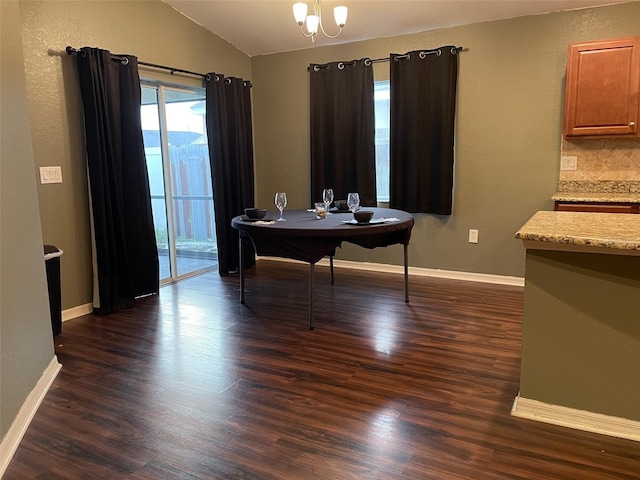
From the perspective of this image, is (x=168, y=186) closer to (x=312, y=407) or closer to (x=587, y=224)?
(x=312, y=407)

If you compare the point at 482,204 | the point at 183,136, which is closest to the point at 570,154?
the point at 482,204

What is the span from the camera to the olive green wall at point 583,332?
6.20 ft

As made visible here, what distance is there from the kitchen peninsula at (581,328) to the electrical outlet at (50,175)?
3100 mm

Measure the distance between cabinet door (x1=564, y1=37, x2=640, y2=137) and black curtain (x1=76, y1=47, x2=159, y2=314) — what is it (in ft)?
10.9

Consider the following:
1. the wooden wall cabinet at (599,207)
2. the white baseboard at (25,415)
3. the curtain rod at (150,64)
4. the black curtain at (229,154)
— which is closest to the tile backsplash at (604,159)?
the wooden wall cabinet at (599,207)

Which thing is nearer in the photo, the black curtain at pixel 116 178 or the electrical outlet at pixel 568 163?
the black curtain at pixel 116 178

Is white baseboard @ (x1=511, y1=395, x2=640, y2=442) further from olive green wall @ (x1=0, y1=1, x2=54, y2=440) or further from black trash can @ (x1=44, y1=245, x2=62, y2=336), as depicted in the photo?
black trash can @ (x1=44, y1=245, x2=62, y2=336)

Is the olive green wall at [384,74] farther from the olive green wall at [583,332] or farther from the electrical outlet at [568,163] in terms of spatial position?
the olive green wall at [583,332]

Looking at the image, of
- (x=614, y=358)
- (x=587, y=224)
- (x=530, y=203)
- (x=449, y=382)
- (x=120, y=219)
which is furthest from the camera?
(x=530, y=203)

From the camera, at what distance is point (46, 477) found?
1.77m

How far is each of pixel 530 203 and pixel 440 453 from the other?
2.90 m

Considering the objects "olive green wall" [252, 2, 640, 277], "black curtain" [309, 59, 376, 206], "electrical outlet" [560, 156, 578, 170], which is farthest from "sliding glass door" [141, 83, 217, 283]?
"electrical outlet" [560, 156, 578, 170]

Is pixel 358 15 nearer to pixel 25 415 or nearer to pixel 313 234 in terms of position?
pixel 313 234

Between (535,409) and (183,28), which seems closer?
(535,409)
